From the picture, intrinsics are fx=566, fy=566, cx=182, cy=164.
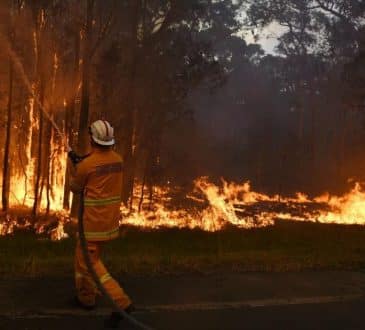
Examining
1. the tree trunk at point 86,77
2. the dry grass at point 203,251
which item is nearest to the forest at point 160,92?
the tree trunk at point 86,77

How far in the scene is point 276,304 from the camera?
5.81 metres

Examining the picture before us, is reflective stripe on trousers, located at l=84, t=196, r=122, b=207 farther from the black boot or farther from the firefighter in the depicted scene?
the black boot

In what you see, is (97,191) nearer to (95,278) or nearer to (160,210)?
(95,278)

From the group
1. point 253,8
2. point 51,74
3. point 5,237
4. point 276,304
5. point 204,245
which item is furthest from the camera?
point 253,8

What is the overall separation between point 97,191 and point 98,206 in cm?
13

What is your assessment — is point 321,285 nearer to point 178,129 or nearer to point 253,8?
point 253,8

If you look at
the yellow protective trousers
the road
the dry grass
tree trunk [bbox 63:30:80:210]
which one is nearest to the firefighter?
the yellow protective trousers

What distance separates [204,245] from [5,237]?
457 cm

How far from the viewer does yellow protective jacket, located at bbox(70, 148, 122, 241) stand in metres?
5.03

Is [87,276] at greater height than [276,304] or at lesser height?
greater

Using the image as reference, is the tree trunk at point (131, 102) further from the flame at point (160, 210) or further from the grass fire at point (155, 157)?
the flame at point (160, 210)

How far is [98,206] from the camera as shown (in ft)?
16.6

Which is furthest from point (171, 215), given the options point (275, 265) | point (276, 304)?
point (276, 304)

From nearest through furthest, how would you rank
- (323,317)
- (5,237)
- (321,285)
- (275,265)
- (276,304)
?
(323,317), (276,304), (321,285), (275,265), (5,237)
